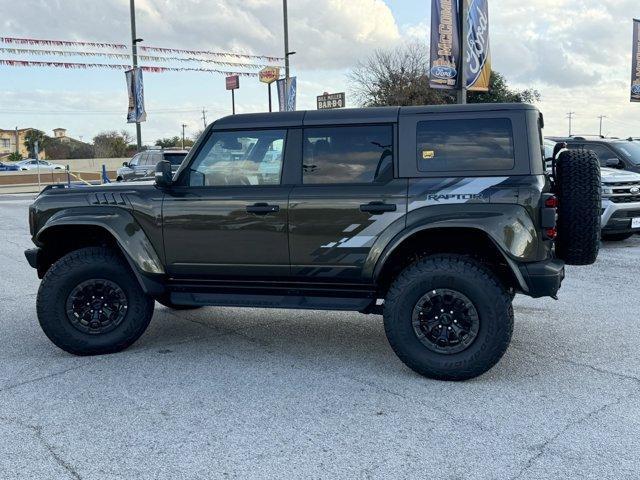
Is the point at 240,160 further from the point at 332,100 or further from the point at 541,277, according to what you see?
the point at 332,100

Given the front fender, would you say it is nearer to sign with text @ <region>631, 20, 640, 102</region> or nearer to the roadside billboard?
the roadside billboard

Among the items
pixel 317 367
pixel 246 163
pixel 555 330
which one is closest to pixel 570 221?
pixel 555 330

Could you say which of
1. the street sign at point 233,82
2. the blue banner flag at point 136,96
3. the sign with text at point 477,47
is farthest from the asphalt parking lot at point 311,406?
the street sign at point 233,82

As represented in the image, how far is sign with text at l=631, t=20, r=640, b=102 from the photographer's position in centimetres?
2506

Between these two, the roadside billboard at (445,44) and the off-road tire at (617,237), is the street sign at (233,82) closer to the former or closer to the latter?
the roadside billboard at (445,44)

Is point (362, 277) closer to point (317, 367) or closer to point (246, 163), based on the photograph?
point (317, 367)

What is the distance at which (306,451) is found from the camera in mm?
3352

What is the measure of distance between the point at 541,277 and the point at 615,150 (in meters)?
8.61

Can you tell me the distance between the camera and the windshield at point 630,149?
449 inches

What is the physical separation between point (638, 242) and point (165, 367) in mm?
9089

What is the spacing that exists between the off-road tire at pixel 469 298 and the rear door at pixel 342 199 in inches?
14.6

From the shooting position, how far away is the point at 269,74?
35188 mm

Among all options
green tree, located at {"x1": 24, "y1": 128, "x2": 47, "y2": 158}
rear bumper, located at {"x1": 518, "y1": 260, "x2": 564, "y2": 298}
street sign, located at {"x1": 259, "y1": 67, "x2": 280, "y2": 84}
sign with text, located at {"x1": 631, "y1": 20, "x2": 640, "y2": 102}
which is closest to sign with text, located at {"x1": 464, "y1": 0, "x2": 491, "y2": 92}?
sign with text, located at {"x1": 631, "y1": 20, "x2": 640, "y2": 102}

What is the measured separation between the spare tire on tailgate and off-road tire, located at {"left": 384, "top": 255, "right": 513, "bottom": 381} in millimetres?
669
